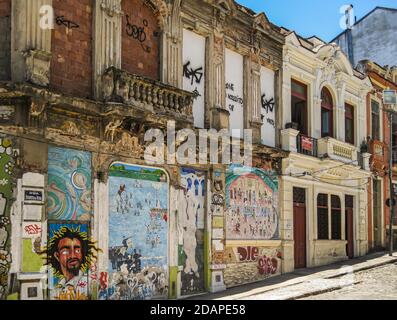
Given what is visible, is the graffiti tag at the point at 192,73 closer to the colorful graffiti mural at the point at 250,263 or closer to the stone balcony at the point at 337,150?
the colorful graffiti mural at the point at 250,263

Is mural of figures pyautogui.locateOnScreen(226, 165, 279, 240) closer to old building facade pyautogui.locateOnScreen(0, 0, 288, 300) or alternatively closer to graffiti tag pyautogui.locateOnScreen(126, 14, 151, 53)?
old building facade pyautogui.locateOnScreen(0, 0, 288, 300)

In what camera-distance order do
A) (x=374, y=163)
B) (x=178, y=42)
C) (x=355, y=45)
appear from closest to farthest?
(x=178, y=42) → (x=374, y=163) → (x=355, y=45)

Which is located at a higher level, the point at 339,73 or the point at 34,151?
the point at 339,73

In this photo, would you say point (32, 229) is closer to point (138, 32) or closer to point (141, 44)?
point (141, 44)

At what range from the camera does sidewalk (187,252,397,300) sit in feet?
43.7

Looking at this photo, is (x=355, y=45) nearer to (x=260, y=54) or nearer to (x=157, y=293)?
(x=260, y=54)

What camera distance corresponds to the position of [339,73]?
68.9ft

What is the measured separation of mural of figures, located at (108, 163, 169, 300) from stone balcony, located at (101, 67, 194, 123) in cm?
138

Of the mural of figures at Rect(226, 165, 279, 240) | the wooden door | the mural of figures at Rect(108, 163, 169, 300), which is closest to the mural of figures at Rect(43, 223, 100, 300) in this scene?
the mural of figures at Rect(108, 163, 169, 300)

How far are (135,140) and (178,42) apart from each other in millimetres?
2927

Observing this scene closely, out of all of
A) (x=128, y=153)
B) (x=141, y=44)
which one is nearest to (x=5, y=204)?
(x=128, y=153)

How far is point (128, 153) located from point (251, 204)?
5.14m
